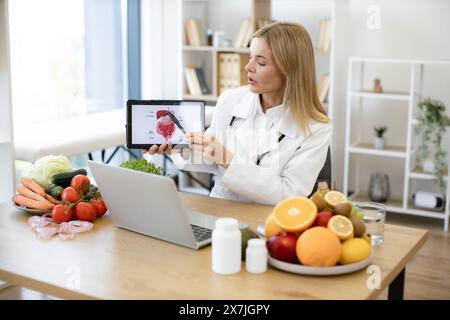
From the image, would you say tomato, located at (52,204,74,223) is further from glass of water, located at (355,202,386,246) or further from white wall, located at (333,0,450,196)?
white wall, located at (333,0,450,196)

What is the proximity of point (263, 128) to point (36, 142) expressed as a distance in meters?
1.64

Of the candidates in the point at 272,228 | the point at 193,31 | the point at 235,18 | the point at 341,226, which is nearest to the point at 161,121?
the point at 272,228

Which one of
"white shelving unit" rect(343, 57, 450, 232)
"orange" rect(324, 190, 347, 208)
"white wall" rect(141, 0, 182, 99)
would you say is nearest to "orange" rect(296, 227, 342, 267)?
"orange" rect(324, 190, 347, 208)

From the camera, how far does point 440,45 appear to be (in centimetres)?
492

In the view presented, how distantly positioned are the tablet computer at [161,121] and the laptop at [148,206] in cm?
32

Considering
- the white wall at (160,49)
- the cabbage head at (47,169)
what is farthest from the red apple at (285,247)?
the white wall at (160,49)

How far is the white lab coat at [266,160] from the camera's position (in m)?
2.45

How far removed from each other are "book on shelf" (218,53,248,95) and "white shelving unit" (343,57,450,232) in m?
0.80

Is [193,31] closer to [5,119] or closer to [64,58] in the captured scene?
[64,58]

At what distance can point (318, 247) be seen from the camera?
5.81 feet

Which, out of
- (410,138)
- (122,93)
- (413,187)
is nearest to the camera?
(410,138)
